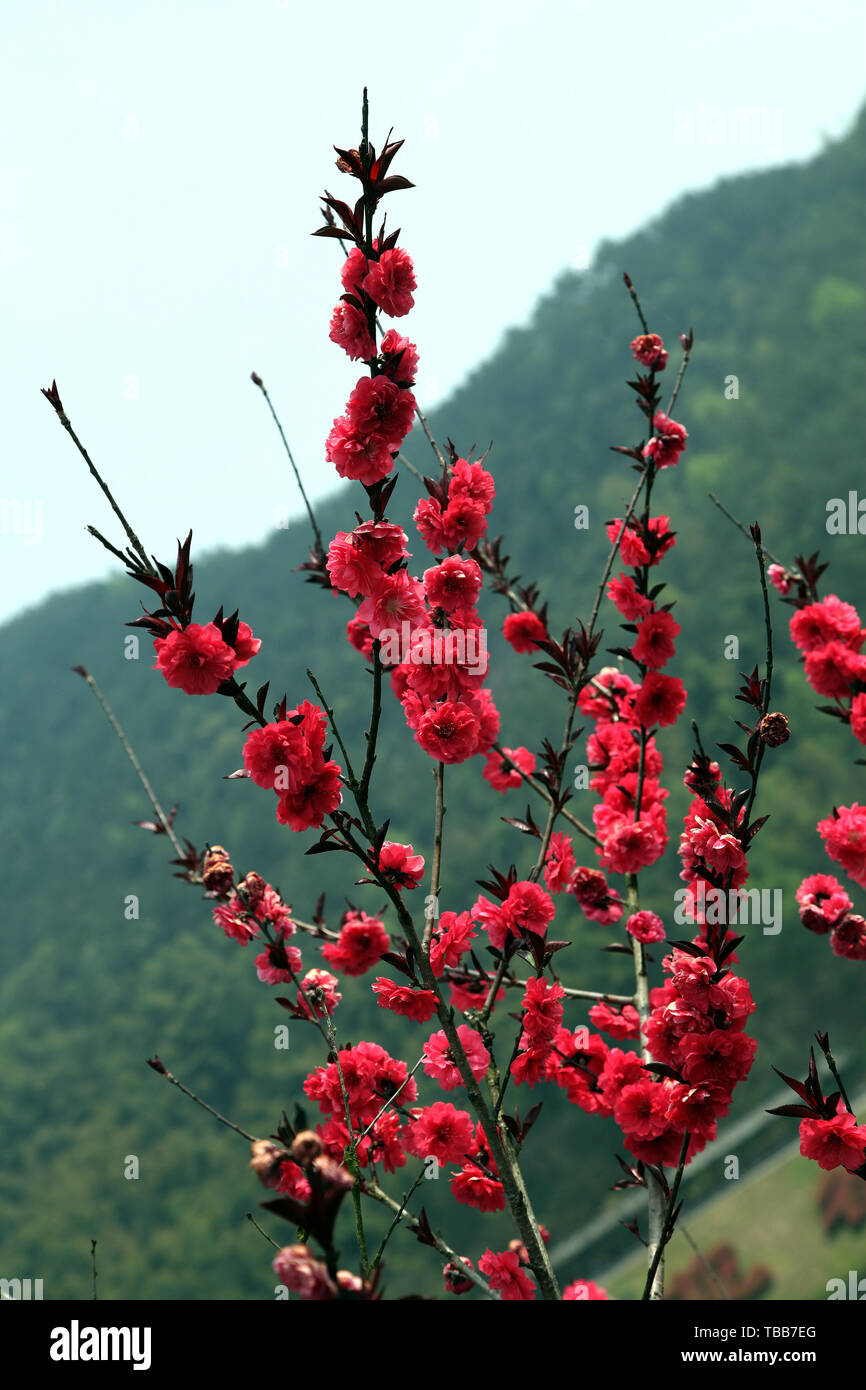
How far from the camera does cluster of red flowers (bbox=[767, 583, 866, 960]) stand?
2.21 meters

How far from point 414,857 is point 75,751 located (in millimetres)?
33610

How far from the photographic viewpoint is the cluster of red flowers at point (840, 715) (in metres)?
2.21

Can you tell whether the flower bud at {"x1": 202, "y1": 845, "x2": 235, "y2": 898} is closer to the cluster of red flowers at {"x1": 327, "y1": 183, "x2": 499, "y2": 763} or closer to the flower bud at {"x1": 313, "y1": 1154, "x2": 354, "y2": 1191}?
the cluster of red flowers at {"x1": 327, "y1": 183, "x2": 499, "y2": 763}

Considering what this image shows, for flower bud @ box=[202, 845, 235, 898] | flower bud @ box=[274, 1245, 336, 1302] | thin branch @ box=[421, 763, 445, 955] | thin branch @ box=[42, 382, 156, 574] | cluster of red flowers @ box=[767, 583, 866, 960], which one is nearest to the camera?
flower bud @ box=[274, 1245, 336, 1302]

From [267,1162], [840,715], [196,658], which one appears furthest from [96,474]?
[840,715]

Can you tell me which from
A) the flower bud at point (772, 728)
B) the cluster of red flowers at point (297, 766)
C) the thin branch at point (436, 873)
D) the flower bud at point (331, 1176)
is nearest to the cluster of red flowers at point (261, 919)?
the thin branch at point (436, 873)

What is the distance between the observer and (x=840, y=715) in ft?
8.66

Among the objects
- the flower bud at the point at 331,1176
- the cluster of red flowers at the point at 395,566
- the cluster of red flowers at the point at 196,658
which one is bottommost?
the flower bud at the point at 331,1176

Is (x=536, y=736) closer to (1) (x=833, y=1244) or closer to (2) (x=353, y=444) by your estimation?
(1) (x=833, y=1244)

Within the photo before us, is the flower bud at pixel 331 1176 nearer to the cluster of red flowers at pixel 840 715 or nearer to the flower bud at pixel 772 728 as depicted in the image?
the flower bud at pixel 772 728

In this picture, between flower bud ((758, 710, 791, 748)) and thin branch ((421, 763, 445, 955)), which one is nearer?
flower bud ((758, 710, 791, 748))

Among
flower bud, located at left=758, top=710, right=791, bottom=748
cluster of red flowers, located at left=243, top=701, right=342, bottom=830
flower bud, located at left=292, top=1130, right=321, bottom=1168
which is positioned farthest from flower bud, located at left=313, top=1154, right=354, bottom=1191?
flower bud, located at left=758, top=710, right=791, bottom=748

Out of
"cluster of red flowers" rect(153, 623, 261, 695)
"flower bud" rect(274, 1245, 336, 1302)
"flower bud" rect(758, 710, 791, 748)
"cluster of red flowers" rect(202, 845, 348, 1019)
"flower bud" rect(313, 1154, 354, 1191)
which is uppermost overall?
"cluster of red flowers" rect(153, 623, 261, 695)

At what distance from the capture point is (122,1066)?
1107 inches
